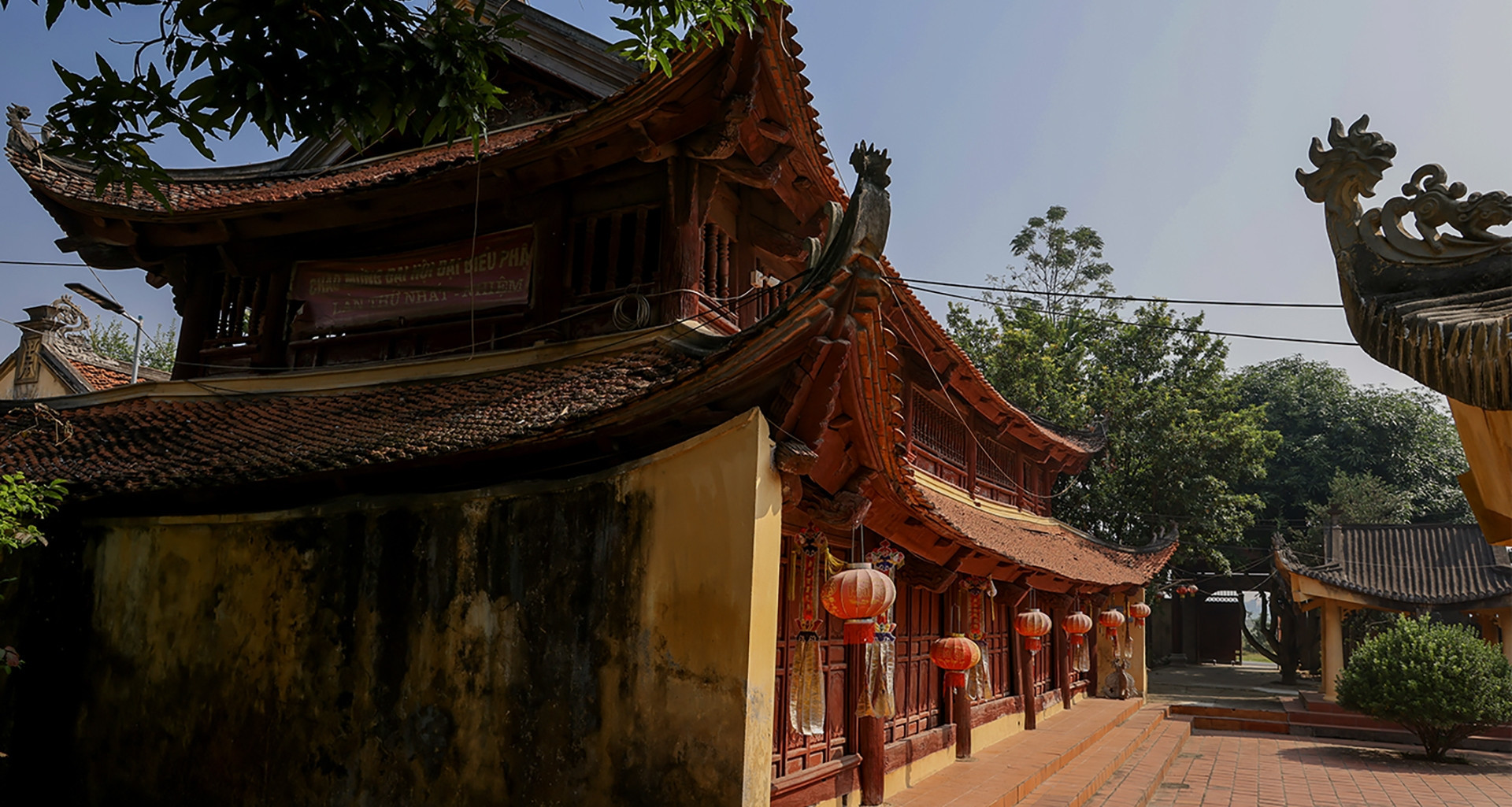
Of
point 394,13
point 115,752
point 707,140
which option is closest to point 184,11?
point 394,13

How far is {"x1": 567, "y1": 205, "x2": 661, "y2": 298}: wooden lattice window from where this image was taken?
8297 millimetres

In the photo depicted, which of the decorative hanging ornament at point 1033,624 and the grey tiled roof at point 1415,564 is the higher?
the grey tiled roof at point 1415,564

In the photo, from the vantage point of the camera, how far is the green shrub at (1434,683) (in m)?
14.8

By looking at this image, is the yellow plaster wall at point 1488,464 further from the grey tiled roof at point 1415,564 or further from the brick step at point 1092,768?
the grey tiled roof at point 1415,564

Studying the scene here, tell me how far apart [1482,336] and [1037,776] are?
872 cm

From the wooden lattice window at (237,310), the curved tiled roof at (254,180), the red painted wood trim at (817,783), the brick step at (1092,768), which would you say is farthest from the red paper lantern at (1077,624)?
the wooden lattice window at (237,310)

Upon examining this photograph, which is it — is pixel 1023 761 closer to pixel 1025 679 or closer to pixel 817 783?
pixel 1025 679

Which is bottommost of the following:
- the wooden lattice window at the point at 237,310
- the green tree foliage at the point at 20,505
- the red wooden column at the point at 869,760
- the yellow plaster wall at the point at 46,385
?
the red wooden column at the point at 869,760

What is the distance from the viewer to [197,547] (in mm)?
7656

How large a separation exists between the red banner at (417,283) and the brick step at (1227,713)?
→ 17.6 metres

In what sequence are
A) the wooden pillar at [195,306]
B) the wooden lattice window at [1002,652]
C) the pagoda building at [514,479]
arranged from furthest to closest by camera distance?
the wooden lattice window at [1002,652] < the wooden pillar at [195,306] < the pagoda building at [514,479]

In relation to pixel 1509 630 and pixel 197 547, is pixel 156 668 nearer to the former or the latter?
pixel 197 547

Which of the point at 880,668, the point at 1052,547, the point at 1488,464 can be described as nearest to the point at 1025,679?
the point at 1052,547

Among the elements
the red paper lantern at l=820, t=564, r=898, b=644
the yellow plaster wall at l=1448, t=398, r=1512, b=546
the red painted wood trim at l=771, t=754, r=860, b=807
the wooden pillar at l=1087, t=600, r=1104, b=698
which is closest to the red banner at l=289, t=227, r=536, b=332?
the red paper lantern at l=820, t=564, r=898, b=644
